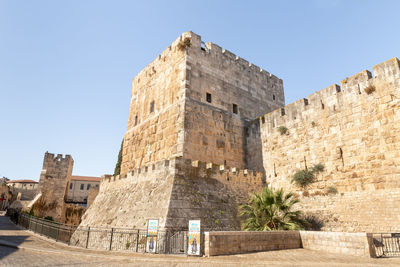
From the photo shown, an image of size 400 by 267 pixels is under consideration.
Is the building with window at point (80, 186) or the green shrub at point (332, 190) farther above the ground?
the building with window at point (80, 186)

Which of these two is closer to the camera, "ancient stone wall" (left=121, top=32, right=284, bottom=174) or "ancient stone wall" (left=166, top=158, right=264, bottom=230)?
"ancient stone wall" (left=166, top=158, right=264, bottom=230)

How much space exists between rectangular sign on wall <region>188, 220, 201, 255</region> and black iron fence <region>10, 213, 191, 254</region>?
0.71 meters

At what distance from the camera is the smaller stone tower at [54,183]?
3101 centimetres

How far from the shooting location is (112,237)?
10414mm

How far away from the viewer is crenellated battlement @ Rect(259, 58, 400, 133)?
1184 cm

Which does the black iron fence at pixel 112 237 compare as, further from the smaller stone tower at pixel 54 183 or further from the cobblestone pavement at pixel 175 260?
the smaller stone tower at pixel 54 183

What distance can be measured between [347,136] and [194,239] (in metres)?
9.44

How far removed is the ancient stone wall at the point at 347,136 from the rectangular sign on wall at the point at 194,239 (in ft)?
26.9

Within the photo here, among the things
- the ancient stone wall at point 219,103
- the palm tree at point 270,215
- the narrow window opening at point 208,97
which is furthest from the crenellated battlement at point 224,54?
the palm tree at point 270,215

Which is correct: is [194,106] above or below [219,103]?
below

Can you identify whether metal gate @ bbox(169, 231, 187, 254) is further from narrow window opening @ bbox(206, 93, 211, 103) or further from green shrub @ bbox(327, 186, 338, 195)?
narrow window opening @ bbox(206, 93, 211, 103)

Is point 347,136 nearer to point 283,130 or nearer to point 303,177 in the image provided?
point 303,177

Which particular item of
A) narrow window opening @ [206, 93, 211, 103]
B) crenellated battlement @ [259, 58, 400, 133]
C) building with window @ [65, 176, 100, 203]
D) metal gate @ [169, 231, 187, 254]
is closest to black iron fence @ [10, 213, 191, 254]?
metal gate @ [169, 231, 187, 254]

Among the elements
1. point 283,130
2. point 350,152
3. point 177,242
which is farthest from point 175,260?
point 283,130
